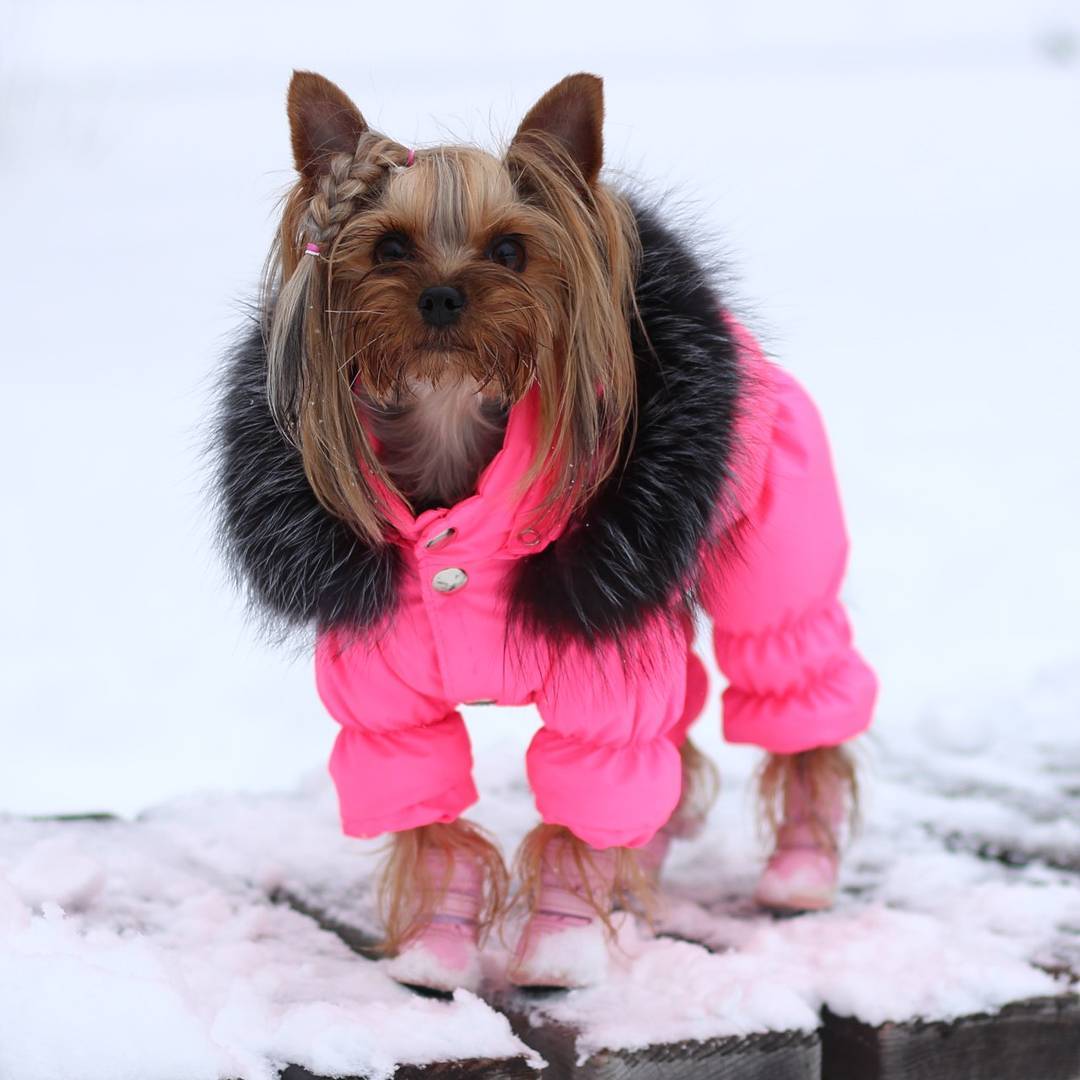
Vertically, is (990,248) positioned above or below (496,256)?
above

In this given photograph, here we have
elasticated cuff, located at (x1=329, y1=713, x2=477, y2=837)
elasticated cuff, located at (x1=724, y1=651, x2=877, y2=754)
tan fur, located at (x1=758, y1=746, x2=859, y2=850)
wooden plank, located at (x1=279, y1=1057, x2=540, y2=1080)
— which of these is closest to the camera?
wooden plank, located at (x1=279, y1=1057, x2=540, y2=1080)

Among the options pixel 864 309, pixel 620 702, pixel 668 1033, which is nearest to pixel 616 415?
pixel 620 702

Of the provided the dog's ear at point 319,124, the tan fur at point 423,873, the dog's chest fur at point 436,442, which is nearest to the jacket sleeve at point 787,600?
the dog's chest fur at point 436,442

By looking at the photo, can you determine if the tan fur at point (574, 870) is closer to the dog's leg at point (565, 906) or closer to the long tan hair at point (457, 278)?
the dog's leg at point (565, 906)

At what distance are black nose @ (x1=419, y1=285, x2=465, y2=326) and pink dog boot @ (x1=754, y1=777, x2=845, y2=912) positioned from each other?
129 centimetres

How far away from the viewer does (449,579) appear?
2318mm

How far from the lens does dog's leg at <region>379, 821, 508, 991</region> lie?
254 centimetres

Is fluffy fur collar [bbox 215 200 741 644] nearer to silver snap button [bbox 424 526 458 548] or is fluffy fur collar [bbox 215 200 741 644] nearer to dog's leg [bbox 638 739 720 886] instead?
silver snap button [bbox 424 526 458 548]

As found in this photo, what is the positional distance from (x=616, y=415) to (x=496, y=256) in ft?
0.92

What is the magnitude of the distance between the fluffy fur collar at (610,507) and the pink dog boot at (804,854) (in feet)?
2.45

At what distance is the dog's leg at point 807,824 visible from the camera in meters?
2.87

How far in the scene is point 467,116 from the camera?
2.40 meters

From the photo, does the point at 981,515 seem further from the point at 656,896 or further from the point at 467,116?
the point at 467,116

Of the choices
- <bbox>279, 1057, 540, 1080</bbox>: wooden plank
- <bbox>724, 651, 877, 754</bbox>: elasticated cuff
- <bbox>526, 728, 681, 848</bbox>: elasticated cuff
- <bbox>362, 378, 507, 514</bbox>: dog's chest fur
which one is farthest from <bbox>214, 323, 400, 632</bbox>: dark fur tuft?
<bbox>724, 651, 877, 754</bbox>: elasticated cuff
